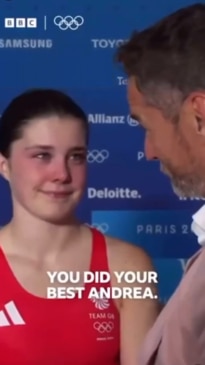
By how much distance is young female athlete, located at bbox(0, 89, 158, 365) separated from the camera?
4.22 ft

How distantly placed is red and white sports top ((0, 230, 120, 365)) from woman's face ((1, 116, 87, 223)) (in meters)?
0.12

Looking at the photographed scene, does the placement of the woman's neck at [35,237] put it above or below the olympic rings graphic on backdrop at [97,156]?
below

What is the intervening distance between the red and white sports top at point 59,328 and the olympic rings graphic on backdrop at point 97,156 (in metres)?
0.20

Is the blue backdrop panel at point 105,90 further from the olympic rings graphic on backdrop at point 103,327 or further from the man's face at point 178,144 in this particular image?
the man's face at point 178,144

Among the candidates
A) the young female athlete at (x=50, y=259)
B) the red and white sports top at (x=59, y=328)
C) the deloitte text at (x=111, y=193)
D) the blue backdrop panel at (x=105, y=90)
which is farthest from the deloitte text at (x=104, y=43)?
the red and white sports top at (x=59, y=328)

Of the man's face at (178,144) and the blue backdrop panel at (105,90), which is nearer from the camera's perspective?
the man's face at (178,144)

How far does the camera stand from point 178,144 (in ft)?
3.28

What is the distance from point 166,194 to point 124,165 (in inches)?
3.3

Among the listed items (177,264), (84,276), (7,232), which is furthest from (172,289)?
(7,232)

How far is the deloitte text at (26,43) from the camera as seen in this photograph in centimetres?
134

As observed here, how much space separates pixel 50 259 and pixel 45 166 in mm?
148

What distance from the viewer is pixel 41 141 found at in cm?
130

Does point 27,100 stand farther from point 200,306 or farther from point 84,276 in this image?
point 200,306

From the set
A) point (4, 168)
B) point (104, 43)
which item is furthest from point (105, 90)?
point (4, 168)
